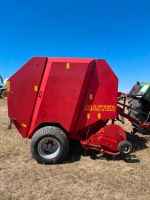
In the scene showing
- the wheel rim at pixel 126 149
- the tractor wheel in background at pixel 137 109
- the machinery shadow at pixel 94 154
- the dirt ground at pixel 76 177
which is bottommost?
the dirt ground at pixel 76 177

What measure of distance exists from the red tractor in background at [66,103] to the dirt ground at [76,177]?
1.12ft

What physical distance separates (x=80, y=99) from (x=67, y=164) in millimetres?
1440

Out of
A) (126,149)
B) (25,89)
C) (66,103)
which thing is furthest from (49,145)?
(126,149)

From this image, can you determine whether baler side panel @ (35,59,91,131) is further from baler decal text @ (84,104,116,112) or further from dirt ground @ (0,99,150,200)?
dirt ground @ (0,99,150,200)

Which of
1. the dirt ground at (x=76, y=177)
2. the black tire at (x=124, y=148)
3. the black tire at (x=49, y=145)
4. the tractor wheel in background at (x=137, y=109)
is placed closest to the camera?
the dirt ground at (x=76, y=177)

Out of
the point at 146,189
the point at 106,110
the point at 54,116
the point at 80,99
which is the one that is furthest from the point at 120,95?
the point at 146,189

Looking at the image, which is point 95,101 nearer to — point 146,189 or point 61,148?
point 61,148

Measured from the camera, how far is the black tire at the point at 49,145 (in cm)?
629

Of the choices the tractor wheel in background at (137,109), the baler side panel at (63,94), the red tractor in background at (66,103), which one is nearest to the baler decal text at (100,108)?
the red tractor in background at (66,103)

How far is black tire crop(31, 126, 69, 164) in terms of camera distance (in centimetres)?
629

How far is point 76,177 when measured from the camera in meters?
5.45

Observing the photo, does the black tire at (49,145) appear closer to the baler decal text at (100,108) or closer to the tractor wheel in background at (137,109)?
the baler decal text at (100,108)

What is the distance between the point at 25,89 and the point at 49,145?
4.51 feet

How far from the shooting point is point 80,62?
6547mm
